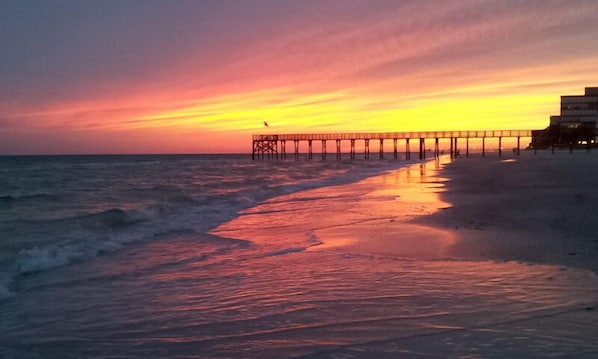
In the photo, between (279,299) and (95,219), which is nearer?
(279,299)

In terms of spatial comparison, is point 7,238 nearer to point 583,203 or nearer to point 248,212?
point 248,212

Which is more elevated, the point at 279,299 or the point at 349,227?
the point at 279,299

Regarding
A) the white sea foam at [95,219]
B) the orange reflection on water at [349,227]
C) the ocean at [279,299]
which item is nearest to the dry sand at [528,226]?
the orange reflection on water at [349,227]

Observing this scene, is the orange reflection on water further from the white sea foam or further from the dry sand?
the white sea foam

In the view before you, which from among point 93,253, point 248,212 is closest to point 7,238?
point 93,253

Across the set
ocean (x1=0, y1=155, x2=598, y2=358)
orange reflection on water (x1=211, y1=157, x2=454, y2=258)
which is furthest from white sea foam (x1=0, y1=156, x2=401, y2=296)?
orange reflection on water (x1=211, y1=157, x2=454, y2=258)

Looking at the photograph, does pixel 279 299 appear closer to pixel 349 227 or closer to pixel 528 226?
pixel 349 227

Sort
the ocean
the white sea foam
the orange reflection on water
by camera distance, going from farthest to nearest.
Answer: the white sea foam < the orange reflection on water < the ocean

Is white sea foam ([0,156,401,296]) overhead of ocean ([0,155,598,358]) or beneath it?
beneath

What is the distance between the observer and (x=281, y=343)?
440 cm

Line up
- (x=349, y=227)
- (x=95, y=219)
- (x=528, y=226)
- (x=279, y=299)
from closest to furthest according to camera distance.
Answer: (x=279, y=299) → (x=528, y=226) → (x=349, y=227) → (x=95, y=219)

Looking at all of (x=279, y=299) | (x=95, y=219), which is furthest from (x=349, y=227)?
(x=95, y=219)

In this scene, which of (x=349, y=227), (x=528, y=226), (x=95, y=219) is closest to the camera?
(x=528, y=226)

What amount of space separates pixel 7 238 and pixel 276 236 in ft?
20.0
